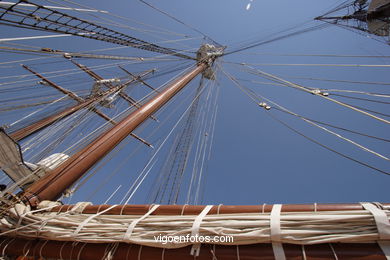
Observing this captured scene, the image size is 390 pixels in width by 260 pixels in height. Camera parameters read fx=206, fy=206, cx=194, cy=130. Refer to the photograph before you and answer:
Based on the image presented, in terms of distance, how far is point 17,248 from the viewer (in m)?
2.04

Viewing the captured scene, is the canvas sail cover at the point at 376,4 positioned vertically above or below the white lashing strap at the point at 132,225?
above

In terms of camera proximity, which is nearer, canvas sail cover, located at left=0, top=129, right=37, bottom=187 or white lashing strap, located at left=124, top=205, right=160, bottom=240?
white lashing strap, located at left=124, top=205, right=160, bottom=240

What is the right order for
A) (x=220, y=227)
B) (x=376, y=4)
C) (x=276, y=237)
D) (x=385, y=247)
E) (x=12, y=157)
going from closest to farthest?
(x=385, y=247)
(x=276, y=237)
(x=220, y=227)
(x=12, y=157)
(x=376, y=4)

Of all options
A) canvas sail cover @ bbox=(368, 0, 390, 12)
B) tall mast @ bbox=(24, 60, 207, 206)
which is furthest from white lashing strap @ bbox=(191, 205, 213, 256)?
canvas sail cover @ bbox=(368, 0, 390, 12)

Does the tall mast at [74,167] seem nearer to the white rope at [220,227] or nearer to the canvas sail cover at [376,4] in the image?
the white rope at [220,227]

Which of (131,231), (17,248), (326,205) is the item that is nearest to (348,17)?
(326,205)

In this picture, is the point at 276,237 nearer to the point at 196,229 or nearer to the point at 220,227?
the point at 220,227

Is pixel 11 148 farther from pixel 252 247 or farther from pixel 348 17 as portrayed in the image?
pixel 348 17

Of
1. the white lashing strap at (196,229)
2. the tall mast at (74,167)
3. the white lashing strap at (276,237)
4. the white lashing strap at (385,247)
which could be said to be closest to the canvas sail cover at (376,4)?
the tall mast at (74,167)

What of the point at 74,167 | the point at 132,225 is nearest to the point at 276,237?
the point at 132,225

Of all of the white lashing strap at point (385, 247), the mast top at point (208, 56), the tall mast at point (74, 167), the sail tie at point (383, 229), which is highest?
the mast top at point (208, 56)

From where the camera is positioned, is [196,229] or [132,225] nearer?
[196,229]

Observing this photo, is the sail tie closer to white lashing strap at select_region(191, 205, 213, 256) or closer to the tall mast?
white lashing strap at select_region(191, 205, 213, 256)

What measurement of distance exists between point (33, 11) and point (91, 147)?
2.92 metres
